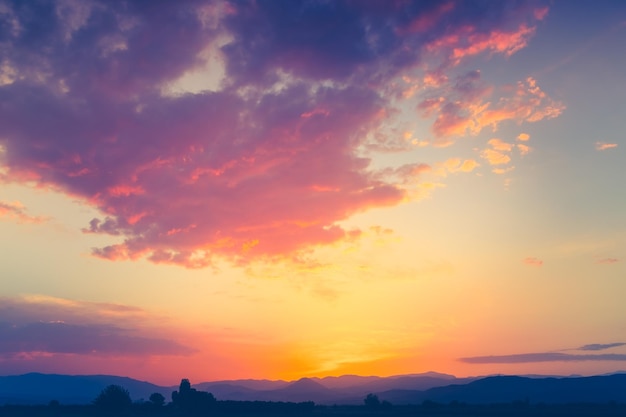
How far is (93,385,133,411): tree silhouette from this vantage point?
4439 inches

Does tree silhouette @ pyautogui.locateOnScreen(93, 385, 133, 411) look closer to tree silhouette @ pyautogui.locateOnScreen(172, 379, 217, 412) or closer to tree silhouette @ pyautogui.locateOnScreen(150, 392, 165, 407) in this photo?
tree silhouette @ pyautogui.locateOnScreen(150, 392, 165, 407)

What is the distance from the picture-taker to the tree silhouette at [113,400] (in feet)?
370

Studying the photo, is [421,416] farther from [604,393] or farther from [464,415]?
[604,393]

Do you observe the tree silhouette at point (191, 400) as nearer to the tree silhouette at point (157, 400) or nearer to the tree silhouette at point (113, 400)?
the tree silhouette at point (157, 400)

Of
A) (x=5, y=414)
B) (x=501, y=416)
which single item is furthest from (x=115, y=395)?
(x=501, y=416)

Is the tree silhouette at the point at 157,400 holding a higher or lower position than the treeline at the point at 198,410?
higher

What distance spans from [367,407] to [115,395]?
218ft

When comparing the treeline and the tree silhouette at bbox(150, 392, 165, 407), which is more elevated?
the tree silhouette at bbox(150, 392, 165, 407)

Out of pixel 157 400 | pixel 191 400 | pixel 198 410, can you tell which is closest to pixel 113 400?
pixel 157 400

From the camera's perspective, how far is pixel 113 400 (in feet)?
373

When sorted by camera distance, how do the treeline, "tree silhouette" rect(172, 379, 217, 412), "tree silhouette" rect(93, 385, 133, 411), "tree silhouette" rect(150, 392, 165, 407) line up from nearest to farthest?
the treeline < "tree silhouette" rect(93, 385, 133, 411) < "tree silhouette" rect(172, 379, 217, 412) < "tree silhouette" rect(150, 392, 165, 407)

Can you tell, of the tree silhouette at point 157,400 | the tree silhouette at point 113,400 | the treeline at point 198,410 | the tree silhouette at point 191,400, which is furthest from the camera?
the tree silhouette at point 157,400

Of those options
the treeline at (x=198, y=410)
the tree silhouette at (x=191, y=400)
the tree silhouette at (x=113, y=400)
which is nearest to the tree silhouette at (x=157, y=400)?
the treeline at (x=198, y=410)

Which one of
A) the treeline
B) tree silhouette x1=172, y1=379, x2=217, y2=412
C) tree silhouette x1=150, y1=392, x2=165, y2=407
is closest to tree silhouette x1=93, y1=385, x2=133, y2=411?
the treeline
